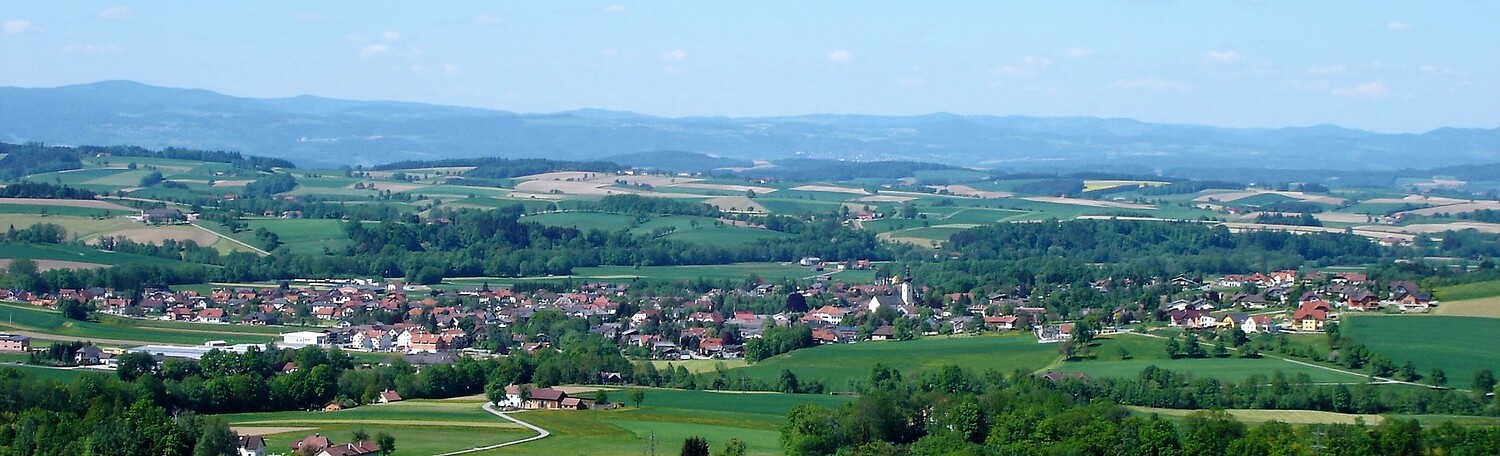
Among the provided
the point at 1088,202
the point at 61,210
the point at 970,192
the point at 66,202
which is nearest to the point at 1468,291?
the point at 61,210

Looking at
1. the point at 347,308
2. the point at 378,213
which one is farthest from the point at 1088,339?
the point at 378,213

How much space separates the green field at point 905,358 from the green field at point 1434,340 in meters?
7.11

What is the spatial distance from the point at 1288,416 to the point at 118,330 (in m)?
30.2

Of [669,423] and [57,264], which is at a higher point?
[669,423]

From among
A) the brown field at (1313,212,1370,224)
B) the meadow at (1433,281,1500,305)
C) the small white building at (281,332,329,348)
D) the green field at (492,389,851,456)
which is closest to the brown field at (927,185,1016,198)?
the brown field at (1313,212,1370,224)

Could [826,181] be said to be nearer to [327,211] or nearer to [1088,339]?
[327,211]

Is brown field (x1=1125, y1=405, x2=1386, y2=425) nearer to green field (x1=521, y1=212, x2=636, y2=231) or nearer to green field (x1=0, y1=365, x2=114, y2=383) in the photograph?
green field (x1=0, y1=365, x2=114, y2=383)

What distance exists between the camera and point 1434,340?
1821 inches

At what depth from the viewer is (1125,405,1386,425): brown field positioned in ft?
118

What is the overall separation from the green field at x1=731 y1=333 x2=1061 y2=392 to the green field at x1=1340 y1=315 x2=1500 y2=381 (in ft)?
23.3

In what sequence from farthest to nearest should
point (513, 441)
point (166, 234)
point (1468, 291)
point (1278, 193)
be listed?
point (1278, 193)
point (166, 234)
point (1468, 291)
point (513, 441)

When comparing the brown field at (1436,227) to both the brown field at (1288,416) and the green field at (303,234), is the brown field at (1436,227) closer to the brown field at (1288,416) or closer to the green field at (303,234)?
the green field at (303,234)

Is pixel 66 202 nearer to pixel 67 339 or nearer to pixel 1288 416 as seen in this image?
pixel 67 339

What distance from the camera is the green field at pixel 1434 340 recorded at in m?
42.9
